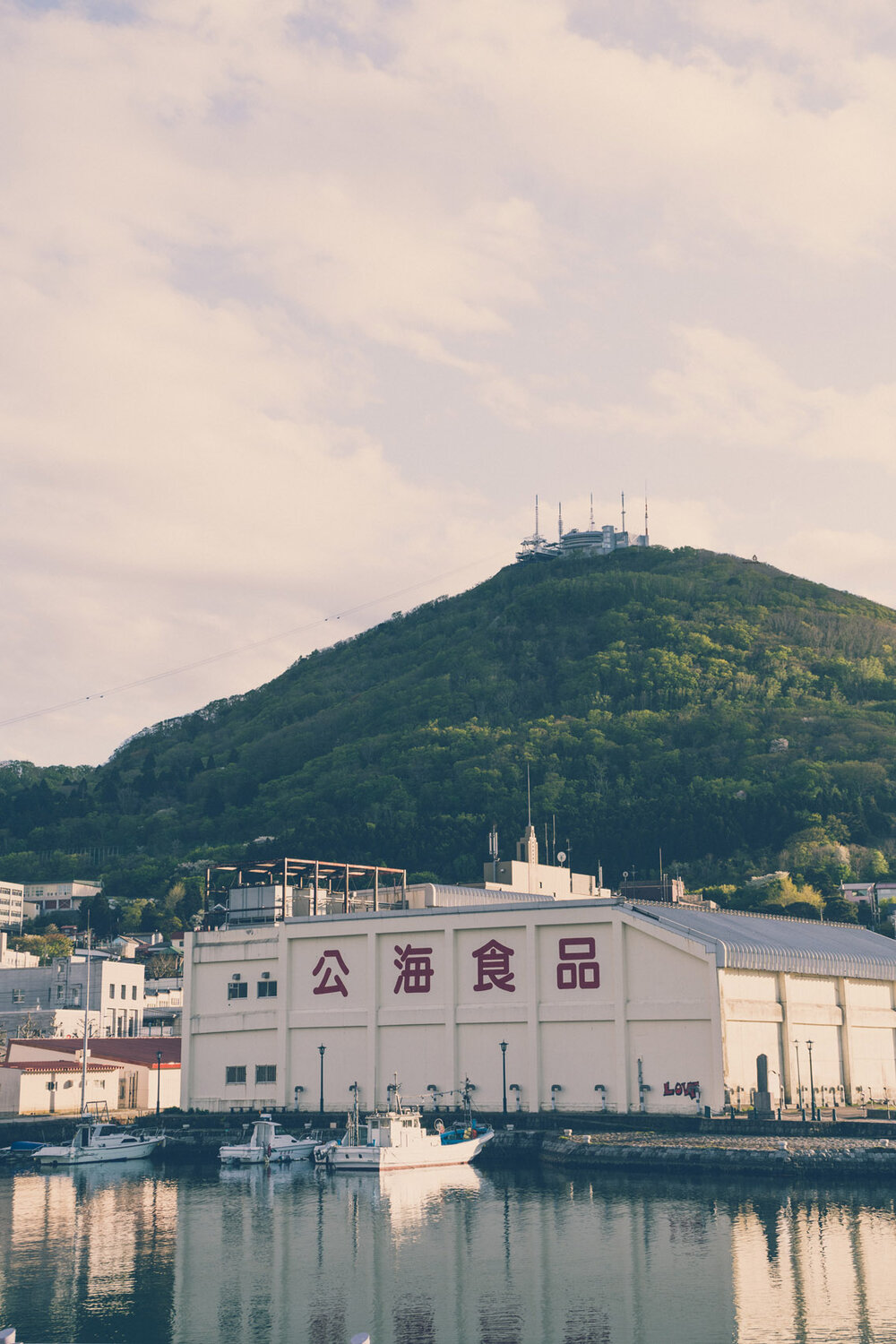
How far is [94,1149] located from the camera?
78.0m

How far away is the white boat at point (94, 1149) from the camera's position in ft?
256

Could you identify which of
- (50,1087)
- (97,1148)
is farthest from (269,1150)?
(50,1087)

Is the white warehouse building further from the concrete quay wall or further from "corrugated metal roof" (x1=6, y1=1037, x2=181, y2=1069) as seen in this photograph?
"corrugated metal roof" (x1=6, y1=1037, x2=181, y2=1069)

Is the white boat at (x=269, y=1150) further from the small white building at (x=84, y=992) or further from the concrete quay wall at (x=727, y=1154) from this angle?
the small white building at (x=84, y=992)

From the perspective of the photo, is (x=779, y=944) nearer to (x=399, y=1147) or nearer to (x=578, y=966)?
(x=578, y=966)

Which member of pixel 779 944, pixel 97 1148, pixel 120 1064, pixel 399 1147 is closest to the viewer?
pixel 399 1147

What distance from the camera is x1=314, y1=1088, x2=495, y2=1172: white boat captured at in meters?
69.1

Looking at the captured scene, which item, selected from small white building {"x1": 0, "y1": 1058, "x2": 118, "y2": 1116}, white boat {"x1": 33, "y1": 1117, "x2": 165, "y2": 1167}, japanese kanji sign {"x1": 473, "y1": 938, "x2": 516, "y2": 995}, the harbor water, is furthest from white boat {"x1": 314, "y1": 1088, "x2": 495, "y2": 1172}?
small white building {"x1": 0, "y1": 1058, "x2": 118, "y2": 1116}

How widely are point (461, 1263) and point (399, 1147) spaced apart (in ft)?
74.5

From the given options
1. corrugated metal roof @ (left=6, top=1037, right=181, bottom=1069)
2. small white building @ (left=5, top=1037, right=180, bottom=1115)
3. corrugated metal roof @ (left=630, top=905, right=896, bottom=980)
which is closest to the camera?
corrugated metal roof @ (left=630, top=905, right=896, bottom=980)

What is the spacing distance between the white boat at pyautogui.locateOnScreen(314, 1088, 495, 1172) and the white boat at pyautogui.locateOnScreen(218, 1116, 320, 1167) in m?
3.35

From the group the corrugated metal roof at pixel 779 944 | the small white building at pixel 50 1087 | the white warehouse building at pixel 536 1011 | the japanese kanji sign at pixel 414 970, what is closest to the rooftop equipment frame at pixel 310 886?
the white warehouse building at pixel 536 1011

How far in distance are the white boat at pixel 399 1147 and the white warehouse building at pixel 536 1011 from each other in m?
5.97

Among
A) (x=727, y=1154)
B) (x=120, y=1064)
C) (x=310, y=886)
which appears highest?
(x=310, y=886)
